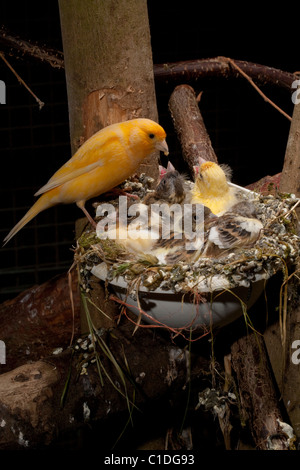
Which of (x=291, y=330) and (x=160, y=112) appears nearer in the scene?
(x=291, y=330)

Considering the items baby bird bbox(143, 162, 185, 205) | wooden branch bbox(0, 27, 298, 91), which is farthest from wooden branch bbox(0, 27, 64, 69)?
baby bird bbox(143, 162, 185, 205)

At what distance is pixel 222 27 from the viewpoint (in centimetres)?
343

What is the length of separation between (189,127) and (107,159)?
0.72 meters

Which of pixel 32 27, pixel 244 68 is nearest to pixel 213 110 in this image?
pixel 244 68

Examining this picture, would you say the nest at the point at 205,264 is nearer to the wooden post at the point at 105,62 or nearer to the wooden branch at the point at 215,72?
the wooden post at the point at 105,62

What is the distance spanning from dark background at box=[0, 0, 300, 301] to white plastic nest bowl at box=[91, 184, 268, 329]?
62.6 inches

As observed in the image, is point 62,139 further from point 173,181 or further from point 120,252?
point 120,252

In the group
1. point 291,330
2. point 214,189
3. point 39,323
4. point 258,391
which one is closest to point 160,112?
point 39,323

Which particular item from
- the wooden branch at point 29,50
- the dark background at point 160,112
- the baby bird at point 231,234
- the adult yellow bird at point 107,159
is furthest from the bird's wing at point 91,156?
the dark background at point 160,112

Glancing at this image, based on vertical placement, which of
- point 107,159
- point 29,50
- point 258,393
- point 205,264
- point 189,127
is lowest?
point 258,393

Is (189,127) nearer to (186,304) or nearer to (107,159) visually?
(107,159)

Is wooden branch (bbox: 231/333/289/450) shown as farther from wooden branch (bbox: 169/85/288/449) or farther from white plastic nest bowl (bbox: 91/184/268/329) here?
white plastic nest bowl (bbox: 91/184/268/329)

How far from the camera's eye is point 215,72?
2867 millimetres

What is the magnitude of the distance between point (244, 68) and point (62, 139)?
1153mm
